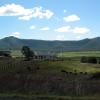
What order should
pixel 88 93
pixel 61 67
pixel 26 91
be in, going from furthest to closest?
1. pixel 61 67
2. pixel 26 91
3. pixel 88 93

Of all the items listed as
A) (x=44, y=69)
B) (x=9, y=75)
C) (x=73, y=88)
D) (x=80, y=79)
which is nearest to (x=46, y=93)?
(x=73, y=88)

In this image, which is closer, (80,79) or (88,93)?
(88,93)

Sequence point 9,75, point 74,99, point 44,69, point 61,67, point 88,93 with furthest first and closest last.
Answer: point 61,67, point 44,69, point 9,75, point 88,93, point 74,99

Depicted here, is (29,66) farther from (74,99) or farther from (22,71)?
(74,99)

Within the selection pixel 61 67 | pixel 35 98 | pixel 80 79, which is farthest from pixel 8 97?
pixel 61 67

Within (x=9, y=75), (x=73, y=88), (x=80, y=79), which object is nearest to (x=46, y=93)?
(x=73, y=88)

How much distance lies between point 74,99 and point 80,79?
14.4 meters

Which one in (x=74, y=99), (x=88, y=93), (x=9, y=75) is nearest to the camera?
(x=74, y=99)

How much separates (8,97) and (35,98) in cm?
405

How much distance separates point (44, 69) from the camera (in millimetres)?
81188

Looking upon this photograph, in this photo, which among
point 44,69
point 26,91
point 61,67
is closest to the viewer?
point 26,91

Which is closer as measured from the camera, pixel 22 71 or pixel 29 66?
pixel 22 71

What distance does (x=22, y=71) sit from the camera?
76.2 m

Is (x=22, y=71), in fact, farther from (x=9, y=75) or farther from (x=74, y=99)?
(x=74, y=99)
